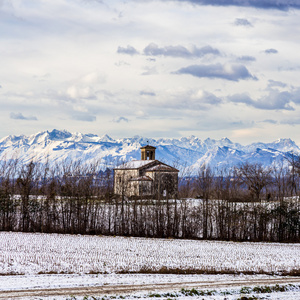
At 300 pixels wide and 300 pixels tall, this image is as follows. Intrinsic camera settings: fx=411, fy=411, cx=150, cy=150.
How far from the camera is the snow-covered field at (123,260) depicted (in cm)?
2191

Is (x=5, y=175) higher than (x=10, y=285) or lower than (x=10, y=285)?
higher

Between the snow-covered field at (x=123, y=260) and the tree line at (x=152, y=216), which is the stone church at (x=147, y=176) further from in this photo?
the snow-covered field at (x=123, y=260)

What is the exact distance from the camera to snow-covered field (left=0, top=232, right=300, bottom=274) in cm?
2641

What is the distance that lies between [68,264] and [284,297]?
45.7ft

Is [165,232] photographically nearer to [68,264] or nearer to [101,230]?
[101,230]

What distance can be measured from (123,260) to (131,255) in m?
2.59

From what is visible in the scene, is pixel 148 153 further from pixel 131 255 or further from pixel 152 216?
pixel 131 255

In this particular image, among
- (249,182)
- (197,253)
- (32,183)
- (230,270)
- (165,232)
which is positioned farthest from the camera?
(249,182)

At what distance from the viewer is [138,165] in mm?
82938

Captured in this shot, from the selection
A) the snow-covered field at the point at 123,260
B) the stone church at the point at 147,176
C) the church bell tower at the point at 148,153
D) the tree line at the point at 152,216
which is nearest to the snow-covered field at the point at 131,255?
the snow-covered field at the point at 123,260

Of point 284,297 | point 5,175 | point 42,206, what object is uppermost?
point 5,175

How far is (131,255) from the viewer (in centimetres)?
3175

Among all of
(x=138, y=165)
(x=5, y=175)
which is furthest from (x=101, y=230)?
(x=138, y=165)

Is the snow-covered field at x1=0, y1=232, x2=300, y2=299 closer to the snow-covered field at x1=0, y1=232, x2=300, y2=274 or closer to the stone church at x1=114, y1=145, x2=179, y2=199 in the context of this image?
the snow-covered field at x1=0, y1=232, x2=300, y2=274
